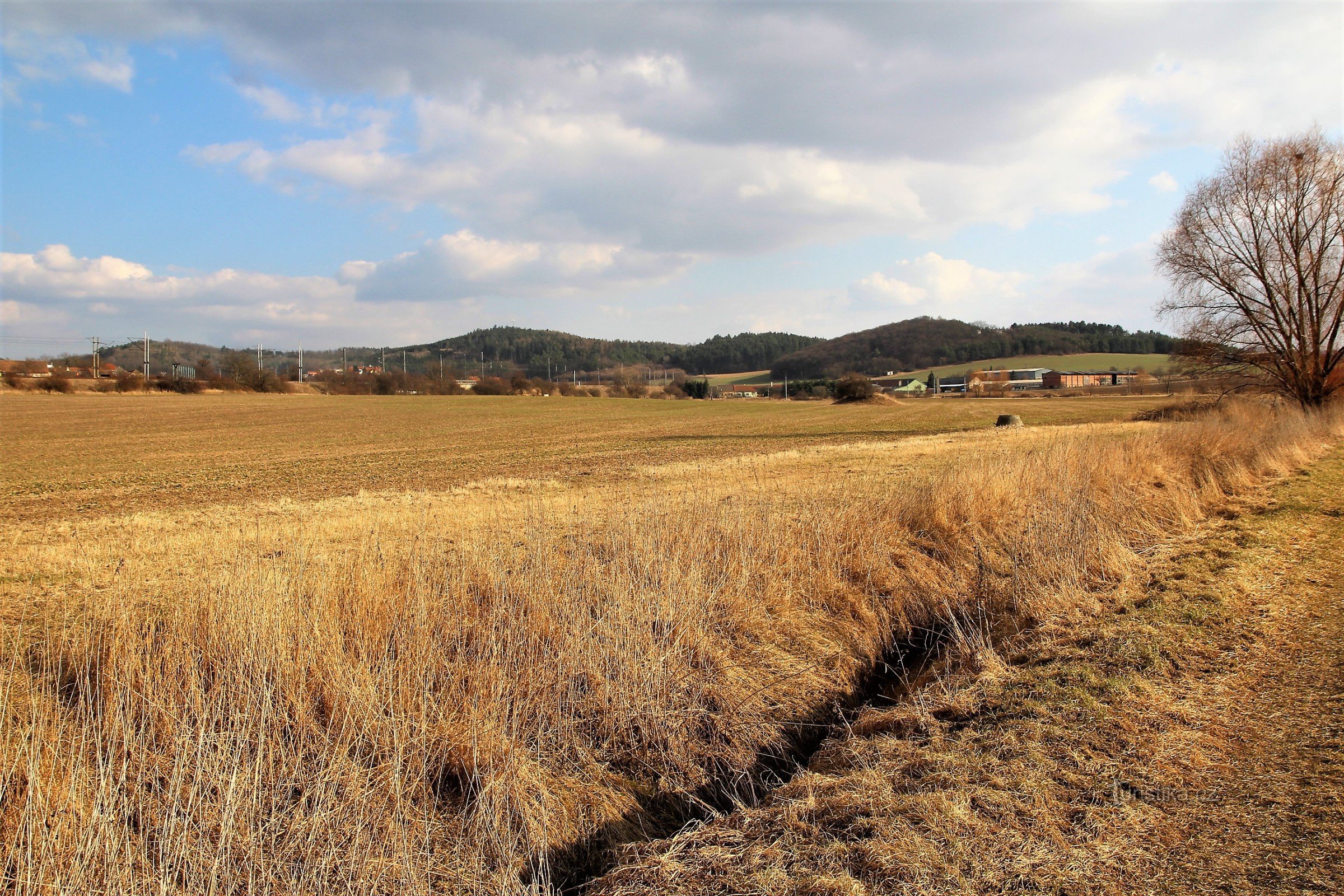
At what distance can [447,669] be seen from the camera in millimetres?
5871

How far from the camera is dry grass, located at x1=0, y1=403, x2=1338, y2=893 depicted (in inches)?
165

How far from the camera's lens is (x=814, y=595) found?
27.5 feet

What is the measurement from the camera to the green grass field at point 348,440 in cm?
1889

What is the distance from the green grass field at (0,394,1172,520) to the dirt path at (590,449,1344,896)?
15206mm

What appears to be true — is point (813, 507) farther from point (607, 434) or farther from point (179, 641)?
point (607, 434)

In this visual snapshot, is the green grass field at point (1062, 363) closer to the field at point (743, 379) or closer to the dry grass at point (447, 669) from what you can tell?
the field at point (743, 379)

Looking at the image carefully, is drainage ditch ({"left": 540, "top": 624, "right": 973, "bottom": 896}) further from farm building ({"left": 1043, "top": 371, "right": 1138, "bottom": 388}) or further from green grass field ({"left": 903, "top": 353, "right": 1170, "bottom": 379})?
green grass field ({"left": 903, "top": 353, "right": 1170, "bottom": 379})

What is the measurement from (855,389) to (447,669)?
89003 mm

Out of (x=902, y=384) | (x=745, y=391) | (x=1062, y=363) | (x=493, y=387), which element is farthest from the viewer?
(x=745, y=391)

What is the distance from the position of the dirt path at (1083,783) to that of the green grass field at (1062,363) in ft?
495

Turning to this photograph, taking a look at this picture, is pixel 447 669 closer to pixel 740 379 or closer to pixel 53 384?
pixel 53 384

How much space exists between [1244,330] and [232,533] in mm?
38803

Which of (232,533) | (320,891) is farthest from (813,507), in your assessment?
(232,533)

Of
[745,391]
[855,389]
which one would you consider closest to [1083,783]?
[855,389]
